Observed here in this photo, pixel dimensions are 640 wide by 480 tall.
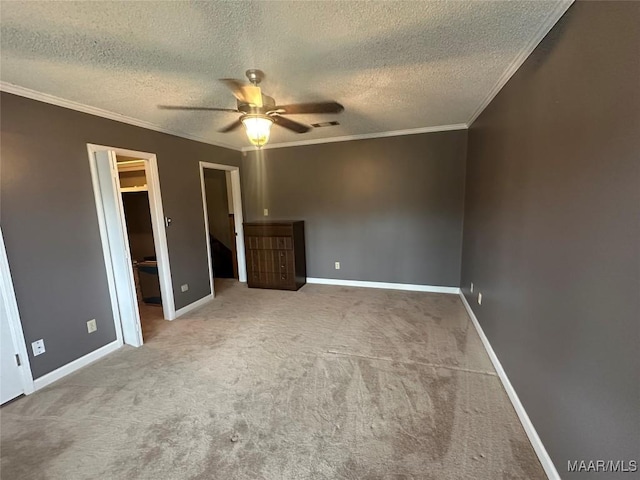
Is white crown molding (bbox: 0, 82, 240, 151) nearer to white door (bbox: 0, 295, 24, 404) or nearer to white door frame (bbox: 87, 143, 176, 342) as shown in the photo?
white door frame (bbox: 87, 143, 176, 342)

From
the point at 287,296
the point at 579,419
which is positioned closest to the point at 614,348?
the point at 579,419

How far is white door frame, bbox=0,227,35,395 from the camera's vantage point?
2.04 meters

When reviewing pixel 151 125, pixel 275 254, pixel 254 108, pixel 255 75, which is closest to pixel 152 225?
pixel 151 125

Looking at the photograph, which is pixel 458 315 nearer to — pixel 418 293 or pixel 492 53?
pixel 418 293

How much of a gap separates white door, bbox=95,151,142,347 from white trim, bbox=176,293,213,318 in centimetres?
70

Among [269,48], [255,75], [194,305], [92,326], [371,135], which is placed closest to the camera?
[269,48]

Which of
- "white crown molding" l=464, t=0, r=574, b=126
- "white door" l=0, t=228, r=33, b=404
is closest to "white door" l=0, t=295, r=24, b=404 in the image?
"white door" l=0, t=228, r=33, b=404

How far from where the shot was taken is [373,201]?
4277 mm

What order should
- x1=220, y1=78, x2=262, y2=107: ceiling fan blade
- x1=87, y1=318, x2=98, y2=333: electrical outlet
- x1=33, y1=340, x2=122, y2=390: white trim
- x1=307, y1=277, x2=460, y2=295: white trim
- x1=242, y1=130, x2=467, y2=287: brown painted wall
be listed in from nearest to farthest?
x1=220, y1=78, x2=262, y2=107: ceiling fan blade < x1=33, y1=340, x2=122, y2=390: white trim < x1=87, y1=318, x2=98, y2=333: electrical outlet < x1=242, y1=130, x2=467, y2=287: brown painted wall < x1=307, y1=277, x2=460, y2=295: white trim

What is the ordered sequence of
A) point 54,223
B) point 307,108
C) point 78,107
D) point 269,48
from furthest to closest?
point 78,107
point 54,223
point 307,108
point 269,48

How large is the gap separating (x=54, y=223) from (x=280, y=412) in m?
2.44

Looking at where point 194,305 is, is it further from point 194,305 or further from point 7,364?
point 7,364

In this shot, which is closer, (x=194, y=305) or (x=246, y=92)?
(x=246, y=92)

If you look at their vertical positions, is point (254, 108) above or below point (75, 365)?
above
